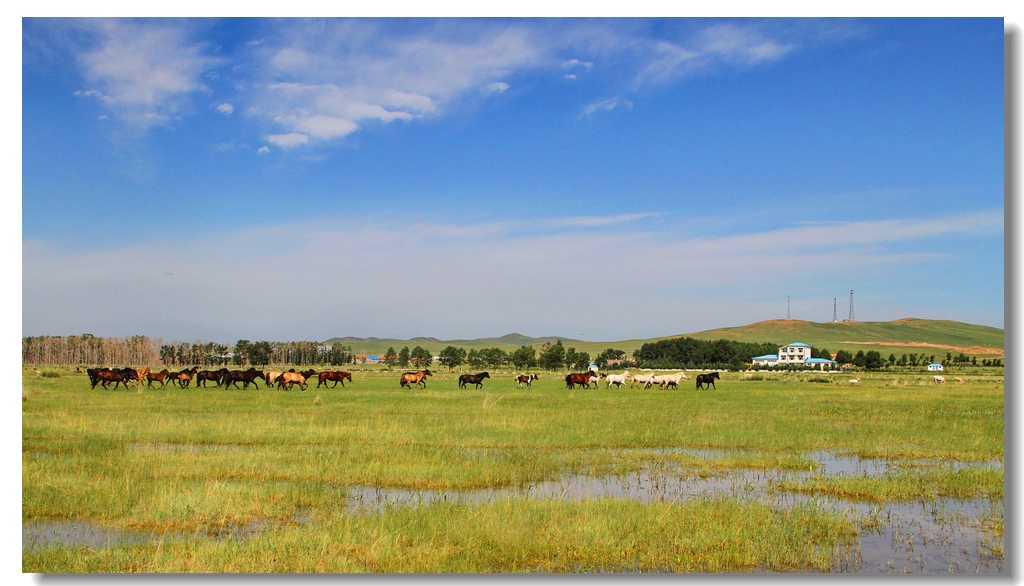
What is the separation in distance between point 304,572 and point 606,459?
797cm

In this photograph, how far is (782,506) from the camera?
9.99 meters

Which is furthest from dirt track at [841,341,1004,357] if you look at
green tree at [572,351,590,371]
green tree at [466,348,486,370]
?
green tree at [466,348,486,370]

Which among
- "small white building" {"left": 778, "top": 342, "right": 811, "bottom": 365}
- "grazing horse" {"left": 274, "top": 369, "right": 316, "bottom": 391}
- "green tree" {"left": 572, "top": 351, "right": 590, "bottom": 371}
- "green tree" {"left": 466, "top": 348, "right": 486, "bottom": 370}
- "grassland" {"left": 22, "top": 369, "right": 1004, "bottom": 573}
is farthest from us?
"small white building" {"left": 778, "top": 342, "right": 811, "bottom": 365}

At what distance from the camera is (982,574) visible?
7617 millimetres

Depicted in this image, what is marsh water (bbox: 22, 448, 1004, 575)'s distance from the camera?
7.95 meters

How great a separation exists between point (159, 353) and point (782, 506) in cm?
12522

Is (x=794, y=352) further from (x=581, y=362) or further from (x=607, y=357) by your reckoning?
(x=581, y=362)

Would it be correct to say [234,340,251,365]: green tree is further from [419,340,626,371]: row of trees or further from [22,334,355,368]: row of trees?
[419,340,626,371]: row of trees

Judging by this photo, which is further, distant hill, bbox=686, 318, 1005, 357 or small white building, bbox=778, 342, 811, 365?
distant hill, bbox=686, 318, 1005, 357

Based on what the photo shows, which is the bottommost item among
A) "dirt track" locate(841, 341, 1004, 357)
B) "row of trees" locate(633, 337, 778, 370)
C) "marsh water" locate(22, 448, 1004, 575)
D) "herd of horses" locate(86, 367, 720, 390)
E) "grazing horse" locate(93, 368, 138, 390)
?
"dirt track" locate(841, 341, 1004, 357)

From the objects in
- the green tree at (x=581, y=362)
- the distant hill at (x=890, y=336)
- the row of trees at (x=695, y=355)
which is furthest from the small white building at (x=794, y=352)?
the green tree at (x=581, y=362)

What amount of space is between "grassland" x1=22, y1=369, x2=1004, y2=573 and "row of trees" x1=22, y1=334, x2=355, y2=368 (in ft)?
226

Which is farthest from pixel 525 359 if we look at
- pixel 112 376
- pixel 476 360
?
pixel 112 376
